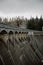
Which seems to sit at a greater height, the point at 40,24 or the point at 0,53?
the point at 40,24

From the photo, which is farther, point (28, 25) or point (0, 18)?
point (0, 18)

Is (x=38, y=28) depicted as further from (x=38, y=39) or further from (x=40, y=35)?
(x=38, y=39)

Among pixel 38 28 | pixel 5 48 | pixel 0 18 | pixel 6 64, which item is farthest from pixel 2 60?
pixel 0 18

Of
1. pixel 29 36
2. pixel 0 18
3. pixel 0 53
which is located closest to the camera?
pixel 0 53

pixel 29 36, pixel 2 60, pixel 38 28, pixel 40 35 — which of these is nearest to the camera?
pixel 2 60

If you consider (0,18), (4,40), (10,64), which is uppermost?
(0,18)

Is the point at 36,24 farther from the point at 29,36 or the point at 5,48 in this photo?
the point at 5,48

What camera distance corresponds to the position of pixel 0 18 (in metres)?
50.1

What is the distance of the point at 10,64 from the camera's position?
938cm

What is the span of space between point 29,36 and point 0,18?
92.7ft

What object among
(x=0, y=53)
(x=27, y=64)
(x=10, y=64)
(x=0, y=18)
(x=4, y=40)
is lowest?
(x=27, y=64)

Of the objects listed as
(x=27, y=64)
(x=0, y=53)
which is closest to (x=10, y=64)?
(x=0, y=53)

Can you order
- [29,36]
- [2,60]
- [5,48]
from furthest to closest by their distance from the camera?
[29,36] → [5,48] → [2,60]

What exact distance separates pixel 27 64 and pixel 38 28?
28.0 meters
